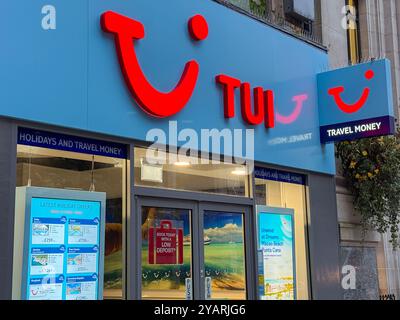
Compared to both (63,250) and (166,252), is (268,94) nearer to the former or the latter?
(166,252)

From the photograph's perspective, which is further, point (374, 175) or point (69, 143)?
point (374, 175)

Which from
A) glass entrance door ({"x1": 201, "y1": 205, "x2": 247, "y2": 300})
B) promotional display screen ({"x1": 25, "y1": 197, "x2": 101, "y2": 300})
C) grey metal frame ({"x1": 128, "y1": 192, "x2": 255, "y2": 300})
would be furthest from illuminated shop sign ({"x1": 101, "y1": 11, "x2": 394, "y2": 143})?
promotional display screen ({"x1": 25, "y1": 197, "x2": 101, "y2": 300})

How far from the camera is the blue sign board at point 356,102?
947cm

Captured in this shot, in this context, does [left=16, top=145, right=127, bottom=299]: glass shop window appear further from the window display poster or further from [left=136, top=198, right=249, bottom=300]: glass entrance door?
the window display poster

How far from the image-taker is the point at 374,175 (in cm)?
1044

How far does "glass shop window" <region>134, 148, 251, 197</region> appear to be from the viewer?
7258 millimetres

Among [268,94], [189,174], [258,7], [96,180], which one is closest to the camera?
[96,180]

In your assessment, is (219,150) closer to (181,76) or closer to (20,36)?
(181,76)

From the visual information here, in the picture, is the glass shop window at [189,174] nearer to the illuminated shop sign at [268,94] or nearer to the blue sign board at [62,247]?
the illuminated shop sign at [268,94]

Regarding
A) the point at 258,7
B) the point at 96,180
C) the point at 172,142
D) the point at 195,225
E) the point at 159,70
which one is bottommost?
the point at 195,225

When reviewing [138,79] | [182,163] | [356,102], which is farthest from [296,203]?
[138,79]

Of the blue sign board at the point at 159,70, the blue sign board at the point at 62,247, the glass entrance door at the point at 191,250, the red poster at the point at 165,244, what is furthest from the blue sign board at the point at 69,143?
the red poster at the point at 165,244

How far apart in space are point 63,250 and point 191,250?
205 centimetres
